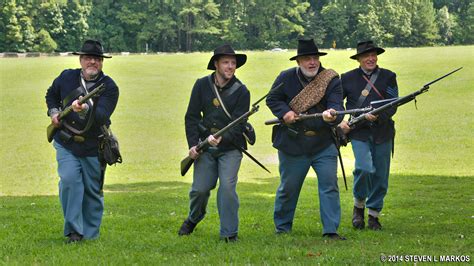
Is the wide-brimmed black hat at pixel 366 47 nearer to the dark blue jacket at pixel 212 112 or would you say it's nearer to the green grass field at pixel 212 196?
the dark blue jacket at pixel 212 112

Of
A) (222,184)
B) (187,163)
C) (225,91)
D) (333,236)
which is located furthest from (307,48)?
(333,236)

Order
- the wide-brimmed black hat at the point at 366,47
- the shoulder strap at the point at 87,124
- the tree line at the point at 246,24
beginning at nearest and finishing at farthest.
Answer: the shoulder strap at the point at 87,124 < the wide-brimmed black hat at the point at 366,47 < the tree line at the point at 246,24

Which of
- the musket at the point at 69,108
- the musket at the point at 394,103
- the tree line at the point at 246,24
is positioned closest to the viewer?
the musket at the point at 69,108

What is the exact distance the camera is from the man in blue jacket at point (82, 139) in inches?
394

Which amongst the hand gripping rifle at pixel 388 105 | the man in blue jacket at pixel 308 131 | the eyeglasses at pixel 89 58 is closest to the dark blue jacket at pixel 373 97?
the hand gripping rifle at pixel 388 105

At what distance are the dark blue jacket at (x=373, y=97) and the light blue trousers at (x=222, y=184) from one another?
6.15ft

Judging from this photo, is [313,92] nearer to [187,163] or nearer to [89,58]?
[187,163]

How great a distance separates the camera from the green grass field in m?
9.05

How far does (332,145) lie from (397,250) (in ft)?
6.34

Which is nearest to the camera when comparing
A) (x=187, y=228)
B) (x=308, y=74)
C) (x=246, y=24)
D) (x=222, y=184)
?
(x=222, y=184)

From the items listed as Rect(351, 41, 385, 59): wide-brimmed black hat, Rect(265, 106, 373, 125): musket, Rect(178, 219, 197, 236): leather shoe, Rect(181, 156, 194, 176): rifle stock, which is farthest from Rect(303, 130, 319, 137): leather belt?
Rect(178, 219, 197, 236): leather shoe

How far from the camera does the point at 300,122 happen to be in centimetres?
1043

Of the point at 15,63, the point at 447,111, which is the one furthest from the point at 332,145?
the point at 15,63

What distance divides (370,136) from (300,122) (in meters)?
1.29
